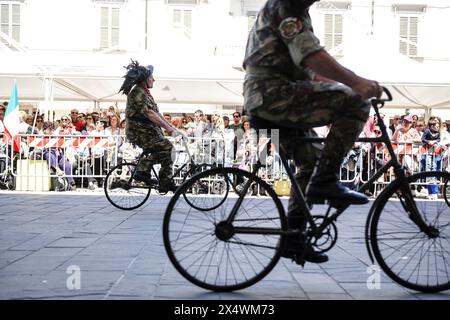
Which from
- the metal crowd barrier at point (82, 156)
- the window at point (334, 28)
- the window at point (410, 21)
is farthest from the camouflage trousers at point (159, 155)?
the window at point (410, 21)

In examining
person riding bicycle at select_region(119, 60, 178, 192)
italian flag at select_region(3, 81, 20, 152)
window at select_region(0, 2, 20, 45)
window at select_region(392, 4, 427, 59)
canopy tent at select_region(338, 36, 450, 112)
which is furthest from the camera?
window at select_region(392, 4, 427, 59)

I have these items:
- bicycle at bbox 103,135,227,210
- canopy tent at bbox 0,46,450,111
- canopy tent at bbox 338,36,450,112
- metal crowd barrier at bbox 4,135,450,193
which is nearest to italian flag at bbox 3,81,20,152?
metal crowd barrier at bbox 4,135,450,193

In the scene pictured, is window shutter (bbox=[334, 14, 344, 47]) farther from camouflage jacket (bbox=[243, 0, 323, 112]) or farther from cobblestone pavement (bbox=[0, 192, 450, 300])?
camouflage jacket (bbox=[243, 0, 323, 112])

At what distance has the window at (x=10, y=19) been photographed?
85.5 feet

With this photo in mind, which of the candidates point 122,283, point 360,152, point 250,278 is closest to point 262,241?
point 250,278

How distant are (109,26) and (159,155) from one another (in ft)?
64.0

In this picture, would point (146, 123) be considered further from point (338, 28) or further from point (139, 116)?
point (338, 28)

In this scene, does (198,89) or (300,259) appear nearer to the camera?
(300,259)

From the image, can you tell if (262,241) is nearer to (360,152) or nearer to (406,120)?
(360,152)

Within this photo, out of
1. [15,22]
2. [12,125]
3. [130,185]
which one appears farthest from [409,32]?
[130,185]

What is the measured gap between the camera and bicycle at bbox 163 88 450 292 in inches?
140

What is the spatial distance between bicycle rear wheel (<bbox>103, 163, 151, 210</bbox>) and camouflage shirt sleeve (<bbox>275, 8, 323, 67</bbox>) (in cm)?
537

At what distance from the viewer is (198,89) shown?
1611 cm
